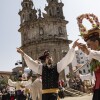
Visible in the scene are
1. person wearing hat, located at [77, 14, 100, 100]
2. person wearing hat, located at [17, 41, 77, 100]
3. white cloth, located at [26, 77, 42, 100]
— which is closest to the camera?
person wearing hat, located at [77, 14, 100, 100]

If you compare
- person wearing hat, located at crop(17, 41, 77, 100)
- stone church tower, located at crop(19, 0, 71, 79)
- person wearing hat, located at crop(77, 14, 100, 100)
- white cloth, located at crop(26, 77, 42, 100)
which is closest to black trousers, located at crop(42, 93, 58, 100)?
person wearing hat, located at crop(17, 41, 77, 100)

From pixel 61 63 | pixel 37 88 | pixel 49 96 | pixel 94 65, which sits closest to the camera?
pixel 94 65

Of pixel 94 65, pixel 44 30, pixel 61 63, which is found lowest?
pixel 94 65

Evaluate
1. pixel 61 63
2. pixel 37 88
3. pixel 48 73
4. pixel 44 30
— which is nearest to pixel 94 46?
pixel 61 63

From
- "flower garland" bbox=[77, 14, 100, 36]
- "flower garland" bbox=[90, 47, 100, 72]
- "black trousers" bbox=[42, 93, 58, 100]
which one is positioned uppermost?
"flower garland" bbox=[77, 14, 100, 36]

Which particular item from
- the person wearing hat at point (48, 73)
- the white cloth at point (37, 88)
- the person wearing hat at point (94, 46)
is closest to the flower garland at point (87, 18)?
the person wearing hat at point (94, 46)

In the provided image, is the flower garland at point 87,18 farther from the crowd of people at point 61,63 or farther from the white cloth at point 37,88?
the white cloth at point 37,88

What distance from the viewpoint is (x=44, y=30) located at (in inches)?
2074

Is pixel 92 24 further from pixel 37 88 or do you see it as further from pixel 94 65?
pixel 37 88

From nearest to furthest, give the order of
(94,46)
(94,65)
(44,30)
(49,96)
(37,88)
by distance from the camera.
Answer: (94,46) < (94,65) < (49,96) < (37,88) < (44,30)

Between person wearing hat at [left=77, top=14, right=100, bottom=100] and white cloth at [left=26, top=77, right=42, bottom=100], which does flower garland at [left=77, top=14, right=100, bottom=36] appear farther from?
white cloth at [left=26, top=77, right=42, bottom=100]

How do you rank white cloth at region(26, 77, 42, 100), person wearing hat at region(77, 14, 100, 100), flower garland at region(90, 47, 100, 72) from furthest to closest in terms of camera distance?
white cloth at region(26, 77, 42, 100)
flower garland at region(90, 47, 100, 72)
person wearing hat at region(77, 14, 100, 100)

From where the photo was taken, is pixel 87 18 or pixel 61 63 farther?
pixel 61 63

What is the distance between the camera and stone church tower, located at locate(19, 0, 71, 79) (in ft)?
169
